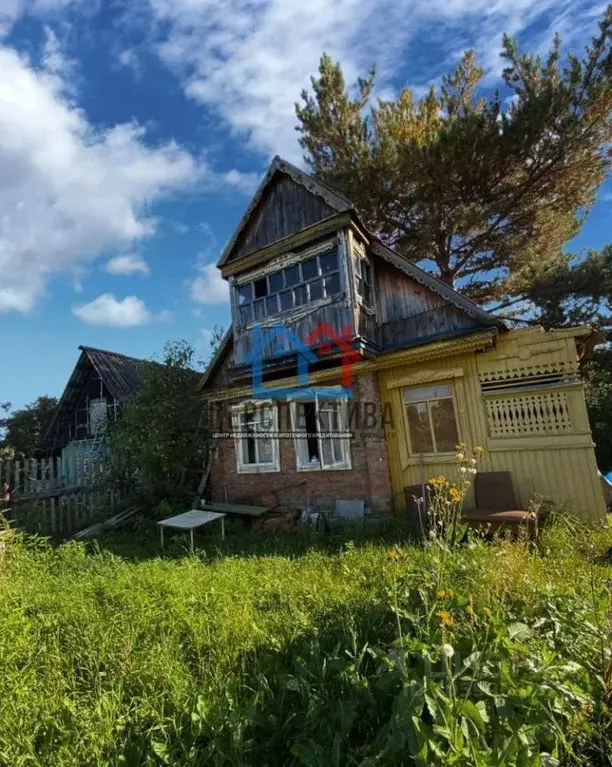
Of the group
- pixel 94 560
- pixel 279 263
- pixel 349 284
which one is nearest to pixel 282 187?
pixel 279 263

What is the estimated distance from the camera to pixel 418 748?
173cm

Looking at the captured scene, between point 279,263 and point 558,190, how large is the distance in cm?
890

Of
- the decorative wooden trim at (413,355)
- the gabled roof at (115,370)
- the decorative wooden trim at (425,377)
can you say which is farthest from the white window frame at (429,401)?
the gabled roof at (115,370)

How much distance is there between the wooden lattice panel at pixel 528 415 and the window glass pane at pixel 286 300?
16.4ft

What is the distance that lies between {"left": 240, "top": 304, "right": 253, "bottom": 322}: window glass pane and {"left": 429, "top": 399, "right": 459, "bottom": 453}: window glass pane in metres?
5.10

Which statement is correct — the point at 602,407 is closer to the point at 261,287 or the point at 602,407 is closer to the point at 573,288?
the point at 573,288

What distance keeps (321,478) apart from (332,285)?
4.56 meters

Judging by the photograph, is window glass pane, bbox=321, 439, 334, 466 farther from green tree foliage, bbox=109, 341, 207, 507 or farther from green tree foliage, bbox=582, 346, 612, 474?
green tree foliage, bbox=582, 346, 612, 474

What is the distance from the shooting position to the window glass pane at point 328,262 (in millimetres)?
9547

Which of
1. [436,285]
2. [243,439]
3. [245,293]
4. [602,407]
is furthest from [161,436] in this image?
[602,407]

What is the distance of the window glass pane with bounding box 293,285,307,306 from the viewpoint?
9883 mm

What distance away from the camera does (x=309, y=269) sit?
32.7 ft

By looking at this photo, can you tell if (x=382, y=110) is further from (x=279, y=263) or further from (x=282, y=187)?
(x=279, y=263)

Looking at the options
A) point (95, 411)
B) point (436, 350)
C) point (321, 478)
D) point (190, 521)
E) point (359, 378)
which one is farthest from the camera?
point (95, 411)
